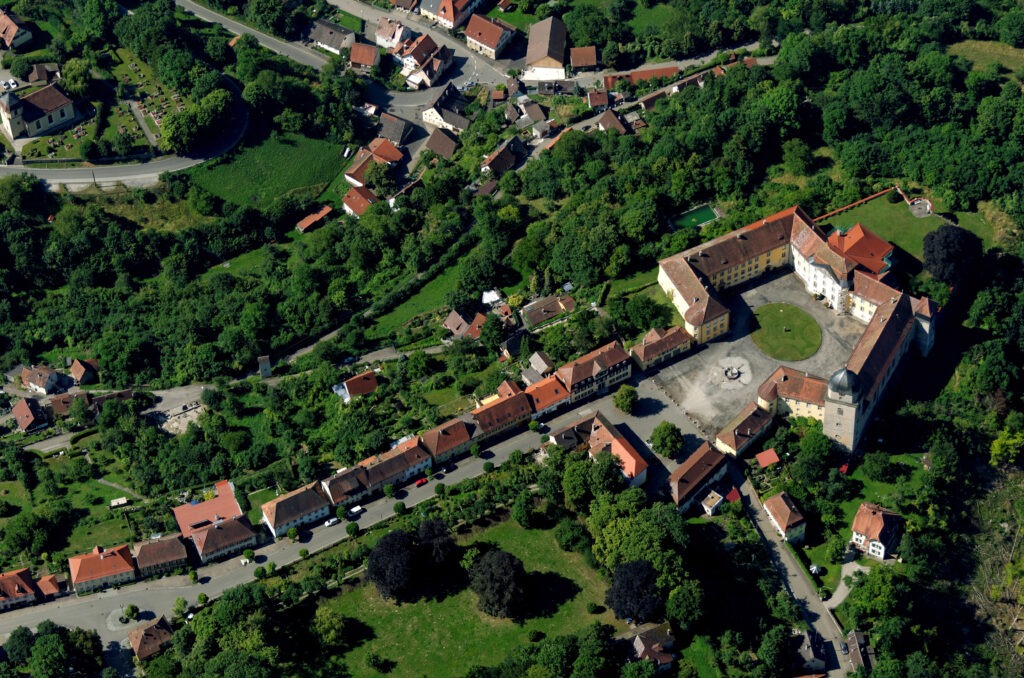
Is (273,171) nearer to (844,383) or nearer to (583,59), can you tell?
(583,59)

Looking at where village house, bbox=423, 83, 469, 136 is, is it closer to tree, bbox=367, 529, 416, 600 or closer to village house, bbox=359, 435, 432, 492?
village house, bbox=359, 435, 432, 492

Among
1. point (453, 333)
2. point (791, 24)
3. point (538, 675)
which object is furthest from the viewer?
point (791, 24)

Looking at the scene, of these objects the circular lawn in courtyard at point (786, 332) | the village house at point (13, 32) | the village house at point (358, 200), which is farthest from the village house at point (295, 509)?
the village house at point (13, 32)

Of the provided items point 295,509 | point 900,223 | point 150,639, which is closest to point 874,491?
point 900,223

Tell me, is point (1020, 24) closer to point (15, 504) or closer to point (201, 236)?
point (201, 236)

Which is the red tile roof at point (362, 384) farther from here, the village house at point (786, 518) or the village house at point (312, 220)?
the village house at point (786, 518)

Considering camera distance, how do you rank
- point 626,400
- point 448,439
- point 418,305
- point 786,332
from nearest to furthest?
point 448,439, point 626,400, point 786,332, point 418,305

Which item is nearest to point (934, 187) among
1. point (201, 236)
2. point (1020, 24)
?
point (1020, 24)
